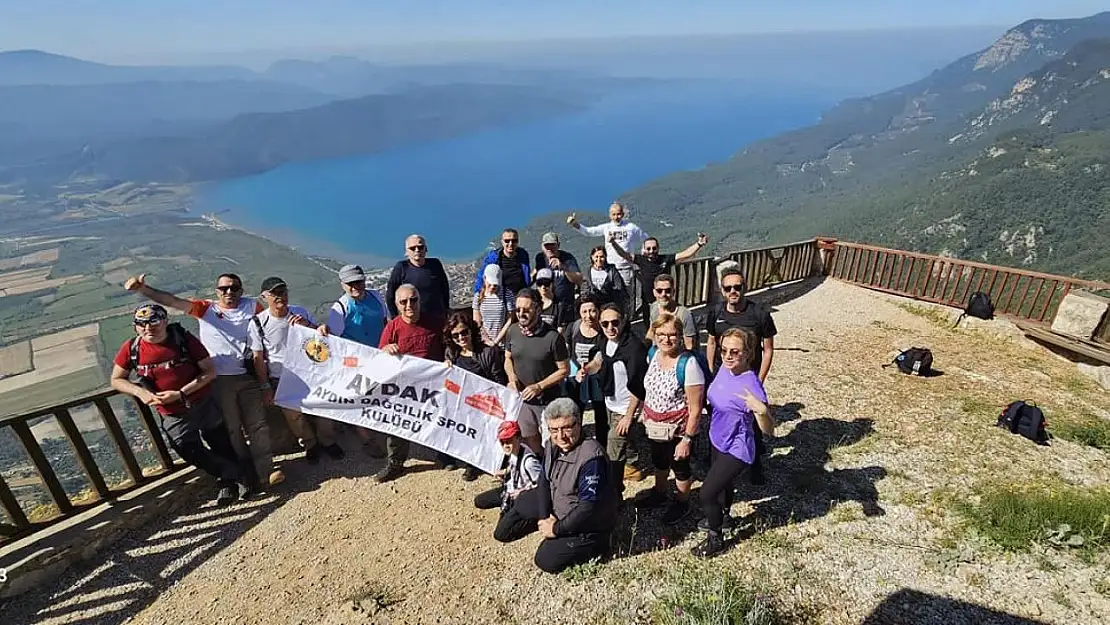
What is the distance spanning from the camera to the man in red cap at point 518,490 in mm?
4867

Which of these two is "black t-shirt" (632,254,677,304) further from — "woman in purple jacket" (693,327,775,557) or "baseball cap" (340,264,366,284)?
"baseball cap" (340,264,366,284)

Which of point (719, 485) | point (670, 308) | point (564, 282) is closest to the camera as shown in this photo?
point (719, 485)

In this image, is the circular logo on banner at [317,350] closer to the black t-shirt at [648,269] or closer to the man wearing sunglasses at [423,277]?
the man wearing sunglasses at [423,277]

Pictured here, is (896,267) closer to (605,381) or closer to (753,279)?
(753,279)

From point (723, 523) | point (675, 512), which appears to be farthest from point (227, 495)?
point (723, 523)

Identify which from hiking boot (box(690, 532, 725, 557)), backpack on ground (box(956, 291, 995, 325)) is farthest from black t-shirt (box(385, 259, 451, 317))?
backpack on ground (box(956, 291, 995, 325))

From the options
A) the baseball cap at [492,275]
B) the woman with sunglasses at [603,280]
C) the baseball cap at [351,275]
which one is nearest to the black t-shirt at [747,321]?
the woman with sunglasses at [603,280]

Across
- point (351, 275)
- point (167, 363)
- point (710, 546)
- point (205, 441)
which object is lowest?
point (710, 546)

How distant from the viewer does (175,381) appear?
194 inches

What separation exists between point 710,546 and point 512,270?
3.68 metres

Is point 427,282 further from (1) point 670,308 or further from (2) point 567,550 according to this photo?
(2) point 567,550

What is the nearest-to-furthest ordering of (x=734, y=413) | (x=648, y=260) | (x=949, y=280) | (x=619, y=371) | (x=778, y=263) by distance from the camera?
1. (x=734, y=413)
2. (x=619, y=371)
3. (x=648, y=260)
4. (x=949, y=280)
5. (x=778, y=263)

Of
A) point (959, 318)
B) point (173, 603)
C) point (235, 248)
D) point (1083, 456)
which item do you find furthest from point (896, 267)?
point (235, 248)

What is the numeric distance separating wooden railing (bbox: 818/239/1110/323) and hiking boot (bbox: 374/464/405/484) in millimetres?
10890
